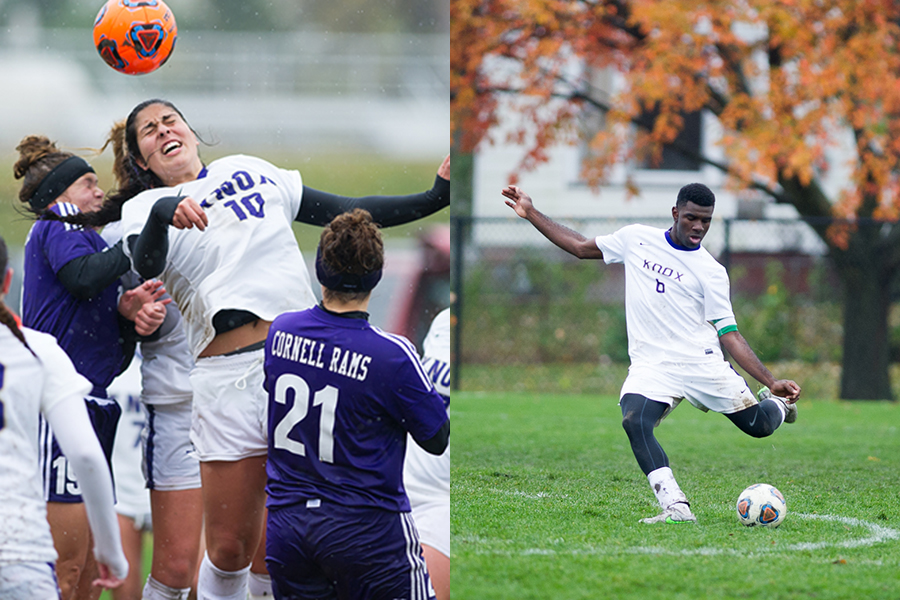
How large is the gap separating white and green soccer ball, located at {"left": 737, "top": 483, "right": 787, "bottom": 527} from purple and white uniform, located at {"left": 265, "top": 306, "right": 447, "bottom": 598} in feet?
6.05

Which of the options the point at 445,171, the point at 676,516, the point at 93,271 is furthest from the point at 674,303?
the point at 93,271

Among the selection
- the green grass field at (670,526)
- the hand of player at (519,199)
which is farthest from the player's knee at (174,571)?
the hand of player at (519,199)

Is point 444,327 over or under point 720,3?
under

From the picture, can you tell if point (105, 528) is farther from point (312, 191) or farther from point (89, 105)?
point (89, 105)

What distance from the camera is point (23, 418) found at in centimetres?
264

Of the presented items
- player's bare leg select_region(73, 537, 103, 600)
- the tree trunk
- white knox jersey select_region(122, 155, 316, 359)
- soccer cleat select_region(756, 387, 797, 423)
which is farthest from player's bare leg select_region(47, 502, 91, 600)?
the tree trunk

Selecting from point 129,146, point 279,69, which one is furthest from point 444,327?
point 279,69

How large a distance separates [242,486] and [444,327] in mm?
1061

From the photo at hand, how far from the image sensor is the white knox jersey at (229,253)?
3695 mm

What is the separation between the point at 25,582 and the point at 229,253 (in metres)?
1.48

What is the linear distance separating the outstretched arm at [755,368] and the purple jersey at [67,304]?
8.94 feet

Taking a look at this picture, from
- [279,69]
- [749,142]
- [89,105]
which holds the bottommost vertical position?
[749,142]

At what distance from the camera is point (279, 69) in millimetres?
14555

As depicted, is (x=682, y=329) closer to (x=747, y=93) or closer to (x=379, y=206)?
(x=379, y=206)
